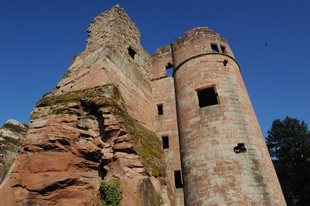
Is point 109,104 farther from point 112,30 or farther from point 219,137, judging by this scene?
point 112,30

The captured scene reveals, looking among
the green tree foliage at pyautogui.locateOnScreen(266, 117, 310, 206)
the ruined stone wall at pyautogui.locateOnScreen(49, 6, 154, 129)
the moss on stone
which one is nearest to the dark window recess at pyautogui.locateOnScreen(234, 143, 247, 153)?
the moss on stone

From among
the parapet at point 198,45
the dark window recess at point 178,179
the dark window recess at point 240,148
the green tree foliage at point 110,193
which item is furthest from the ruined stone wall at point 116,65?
the dark window recess at point 240,148

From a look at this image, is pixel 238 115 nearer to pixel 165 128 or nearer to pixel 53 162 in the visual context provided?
pixel 165 128

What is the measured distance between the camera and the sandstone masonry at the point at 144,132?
6.43m

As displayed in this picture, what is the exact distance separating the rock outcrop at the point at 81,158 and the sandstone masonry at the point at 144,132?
3 cm

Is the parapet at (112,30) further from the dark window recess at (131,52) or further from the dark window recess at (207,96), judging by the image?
the dark window recess at (207,96)

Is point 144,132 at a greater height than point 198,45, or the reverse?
point 198,45

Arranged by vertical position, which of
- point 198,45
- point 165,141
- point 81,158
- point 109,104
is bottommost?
point 81,158

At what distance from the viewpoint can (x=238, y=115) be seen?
403 inches

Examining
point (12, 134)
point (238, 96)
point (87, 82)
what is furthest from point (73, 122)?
point (238, 96)

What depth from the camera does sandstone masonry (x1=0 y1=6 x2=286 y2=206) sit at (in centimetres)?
643

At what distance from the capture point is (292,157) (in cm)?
2123

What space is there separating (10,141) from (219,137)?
9861 millimetres

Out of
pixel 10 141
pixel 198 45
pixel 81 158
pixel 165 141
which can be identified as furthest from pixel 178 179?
pixel 10 141
